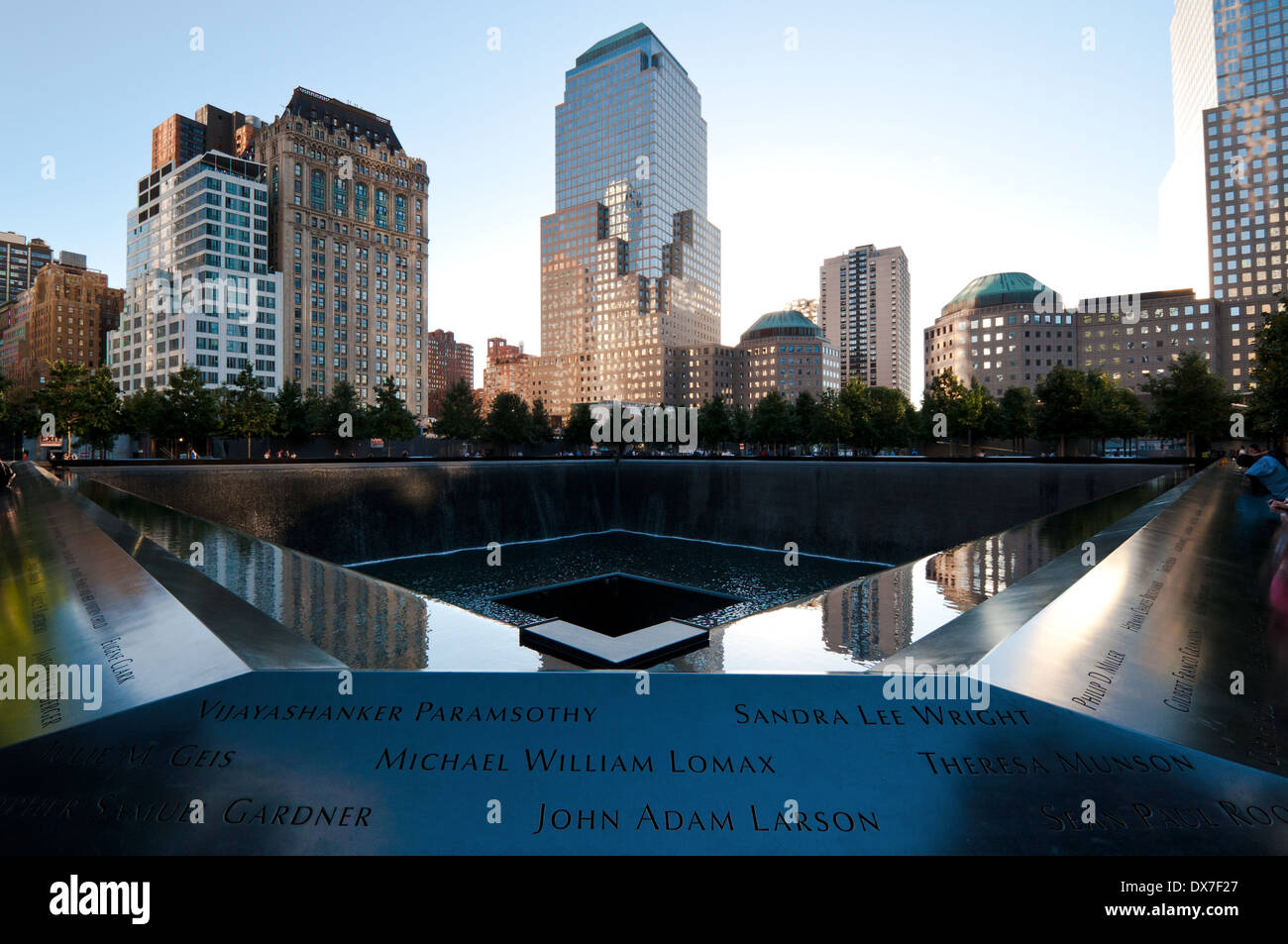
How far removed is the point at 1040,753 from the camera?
2.25 meters

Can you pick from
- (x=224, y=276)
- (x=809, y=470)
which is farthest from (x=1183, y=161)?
(x=224, y=276)

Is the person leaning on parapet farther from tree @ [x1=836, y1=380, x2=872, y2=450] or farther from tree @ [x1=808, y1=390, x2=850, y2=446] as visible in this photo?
tree @ [x1=808, y1=390, x2=850, y2=446]

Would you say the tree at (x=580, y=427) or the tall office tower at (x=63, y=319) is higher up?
the tall office tower at (x=63, y=319)

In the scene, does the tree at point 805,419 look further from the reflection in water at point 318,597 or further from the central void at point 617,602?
the reflection in water at point 318,597

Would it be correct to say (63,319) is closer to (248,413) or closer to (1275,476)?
(248,413)

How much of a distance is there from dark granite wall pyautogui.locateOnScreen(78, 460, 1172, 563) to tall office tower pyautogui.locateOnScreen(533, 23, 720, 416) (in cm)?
11530

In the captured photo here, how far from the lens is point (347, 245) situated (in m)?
102

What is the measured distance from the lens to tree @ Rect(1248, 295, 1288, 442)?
65.5ft

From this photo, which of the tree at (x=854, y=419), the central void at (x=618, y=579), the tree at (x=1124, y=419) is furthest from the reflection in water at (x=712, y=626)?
the tree at (x=854, y=419)

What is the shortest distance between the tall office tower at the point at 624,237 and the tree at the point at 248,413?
10504 cm

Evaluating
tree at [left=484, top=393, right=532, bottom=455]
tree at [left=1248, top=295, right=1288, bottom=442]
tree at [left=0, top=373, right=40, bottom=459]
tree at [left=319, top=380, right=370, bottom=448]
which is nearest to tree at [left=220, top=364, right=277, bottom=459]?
tree at [left=319, top=380, right=370, bottom=448]

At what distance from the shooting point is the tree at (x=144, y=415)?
1833 inches
